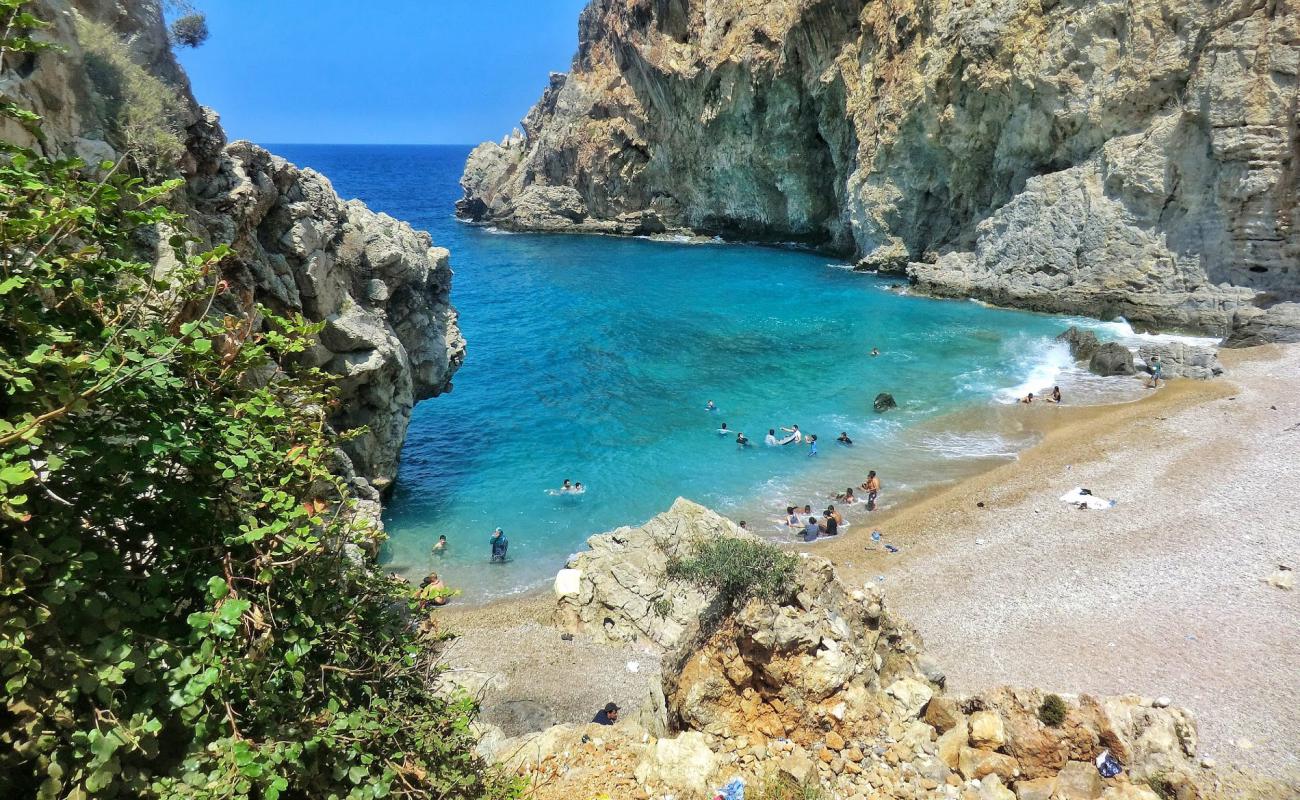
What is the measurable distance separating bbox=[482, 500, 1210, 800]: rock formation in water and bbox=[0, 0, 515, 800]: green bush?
8.14ft

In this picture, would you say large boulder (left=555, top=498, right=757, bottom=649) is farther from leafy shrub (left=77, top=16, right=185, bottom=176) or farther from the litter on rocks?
leafy shrub (left=77, top=16, right=185, bottom=176)

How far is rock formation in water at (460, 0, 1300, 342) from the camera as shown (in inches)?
1231

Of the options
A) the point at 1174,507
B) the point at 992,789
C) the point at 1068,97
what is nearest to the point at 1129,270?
the point at 1068,97

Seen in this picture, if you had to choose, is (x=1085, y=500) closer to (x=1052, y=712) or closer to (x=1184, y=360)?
(x=1052, y=712)

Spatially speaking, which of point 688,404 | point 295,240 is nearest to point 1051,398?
point 688,404

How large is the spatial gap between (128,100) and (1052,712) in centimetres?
1610

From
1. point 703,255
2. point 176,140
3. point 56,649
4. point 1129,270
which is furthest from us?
point 703,255

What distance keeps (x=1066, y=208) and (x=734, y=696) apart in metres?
40.9

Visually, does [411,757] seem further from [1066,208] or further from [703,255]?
[703,255]

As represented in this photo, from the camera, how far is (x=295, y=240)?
15039 millimetres

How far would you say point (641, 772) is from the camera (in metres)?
6.66

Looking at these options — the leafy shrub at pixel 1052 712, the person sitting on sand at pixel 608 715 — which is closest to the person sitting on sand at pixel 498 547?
the person sitting on sand at pixel 608 715

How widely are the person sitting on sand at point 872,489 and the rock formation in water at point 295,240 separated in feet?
46.0

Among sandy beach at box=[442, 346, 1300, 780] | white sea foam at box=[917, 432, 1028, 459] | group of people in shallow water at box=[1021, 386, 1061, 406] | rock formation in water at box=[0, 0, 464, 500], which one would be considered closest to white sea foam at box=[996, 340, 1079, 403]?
group of people in shallow water at box=[1021, 386, 1061, 406]
